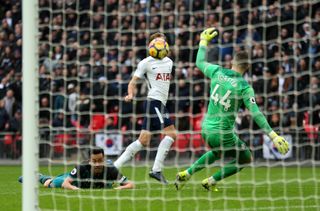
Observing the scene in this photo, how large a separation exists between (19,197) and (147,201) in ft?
6.20

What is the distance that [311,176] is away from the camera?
1588cm

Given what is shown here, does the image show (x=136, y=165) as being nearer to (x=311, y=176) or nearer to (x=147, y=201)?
(x=311, y=176)

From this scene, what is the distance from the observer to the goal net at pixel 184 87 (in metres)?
11.1

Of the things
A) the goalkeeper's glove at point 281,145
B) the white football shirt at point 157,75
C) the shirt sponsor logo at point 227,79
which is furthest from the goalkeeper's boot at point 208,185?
the white football shirt at point 157,75

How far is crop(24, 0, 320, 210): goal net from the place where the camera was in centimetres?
1113

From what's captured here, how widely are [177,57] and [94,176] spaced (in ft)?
15.3

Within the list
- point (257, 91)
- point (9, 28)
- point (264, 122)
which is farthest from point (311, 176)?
point (9, 28)

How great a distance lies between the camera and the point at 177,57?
1573 cm

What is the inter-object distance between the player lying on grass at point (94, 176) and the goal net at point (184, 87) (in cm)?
16

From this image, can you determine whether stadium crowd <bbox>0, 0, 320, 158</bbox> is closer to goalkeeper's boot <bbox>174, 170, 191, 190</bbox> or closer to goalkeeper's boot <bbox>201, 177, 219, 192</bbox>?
goalkeeper's boot <bbox>174, 170, 191, 190</bbox>

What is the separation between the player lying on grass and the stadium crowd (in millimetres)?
1617

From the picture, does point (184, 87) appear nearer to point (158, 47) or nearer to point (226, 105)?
point (158, 47)

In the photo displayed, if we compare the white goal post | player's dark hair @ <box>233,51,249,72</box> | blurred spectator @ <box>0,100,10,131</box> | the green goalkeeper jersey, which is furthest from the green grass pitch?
blurred spectator @ <box>0,100,10,131</box>

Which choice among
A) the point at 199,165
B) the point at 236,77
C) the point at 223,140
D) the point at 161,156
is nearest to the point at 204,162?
the point at 199,165
